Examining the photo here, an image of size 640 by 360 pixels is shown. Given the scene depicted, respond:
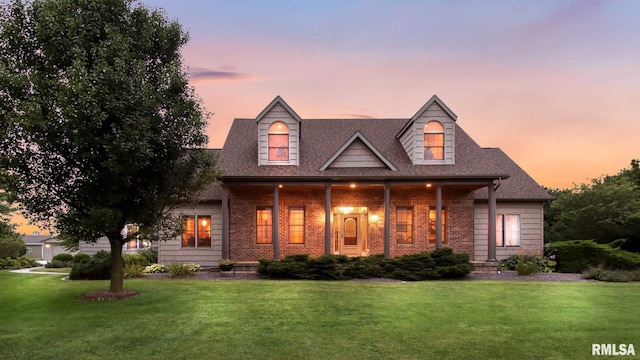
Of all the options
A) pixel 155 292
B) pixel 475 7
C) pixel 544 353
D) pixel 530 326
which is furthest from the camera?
pixel 475 7

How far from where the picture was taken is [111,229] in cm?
1050

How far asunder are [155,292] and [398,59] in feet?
57.9

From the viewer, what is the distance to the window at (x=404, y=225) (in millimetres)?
20359

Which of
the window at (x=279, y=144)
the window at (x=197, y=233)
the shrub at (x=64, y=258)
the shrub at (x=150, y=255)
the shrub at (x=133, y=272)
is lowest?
the shrub at (x=64, y=258)

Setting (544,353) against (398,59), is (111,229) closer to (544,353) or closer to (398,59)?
(544,353)

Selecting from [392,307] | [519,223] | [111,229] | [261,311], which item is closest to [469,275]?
[519,223]

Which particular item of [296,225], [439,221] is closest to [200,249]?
[296,225]

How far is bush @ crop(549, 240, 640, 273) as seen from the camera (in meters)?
16.6

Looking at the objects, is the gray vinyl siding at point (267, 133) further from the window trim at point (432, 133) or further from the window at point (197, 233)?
the window trim at point (432, 133)

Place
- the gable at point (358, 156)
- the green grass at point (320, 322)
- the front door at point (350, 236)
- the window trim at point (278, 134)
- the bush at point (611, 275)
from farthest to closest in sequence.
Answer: the front door at point (350, 236), the window trim at point (278, 134), the gable at point (358, 156), the bush at point (611, 275), the green grass at point (320, 322)

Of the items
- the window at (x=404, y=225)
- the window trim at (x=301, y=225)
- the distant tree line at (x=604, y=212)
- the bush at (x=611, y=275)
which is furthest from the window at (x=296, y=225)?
the distant tree line at (x=604, y=212)

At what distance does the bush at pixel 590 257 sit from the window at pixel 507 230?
2.37 meters

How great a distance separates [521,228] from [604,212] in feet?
19.4

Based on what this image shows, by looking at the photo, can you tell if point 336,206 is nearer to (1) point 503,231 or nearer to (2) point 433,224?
(2) point 433,224
